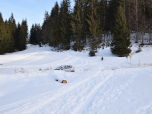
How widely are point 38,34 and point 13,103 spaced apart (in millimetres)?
68337

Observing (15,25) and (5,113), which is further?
(15,25)

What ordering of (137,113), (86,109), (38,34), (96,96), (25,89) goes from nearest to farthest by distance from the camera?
(137,113) → (86,109) → (96,96) → (25,89) → (38,34)

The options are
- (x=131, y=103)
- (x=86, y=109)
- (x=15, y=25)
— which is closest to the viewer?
(x=86, y=109)

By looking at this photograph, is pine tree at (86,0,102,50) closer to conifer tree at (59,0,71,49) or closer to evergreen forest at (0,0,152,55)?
evergreen forest at (0,0,152,55)

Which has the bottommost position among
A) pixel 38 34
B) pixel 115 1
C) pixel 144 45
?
pixel 144 45

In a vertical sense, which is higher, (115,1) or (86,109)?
(115,1)

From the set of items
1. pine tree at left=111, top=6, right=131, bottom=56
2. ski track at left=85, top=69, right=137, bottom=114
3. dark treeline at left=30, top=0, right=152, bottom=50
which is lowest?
ski track at left=85, top=69, right=137, bottom=114

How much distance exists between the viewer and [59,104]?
5.93 m

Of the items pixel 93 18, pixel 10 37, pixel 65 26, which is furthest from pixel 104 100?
pixel 10 37

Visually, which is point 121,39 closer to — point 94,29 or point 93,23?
point 94,29

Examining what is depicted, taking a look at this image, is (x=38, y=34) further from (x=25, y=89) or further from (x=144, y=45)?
(x=25, y=89)

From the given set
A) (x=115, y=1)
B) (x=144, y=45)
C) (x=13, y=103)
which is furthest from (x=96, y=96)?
(x=115, y=1)

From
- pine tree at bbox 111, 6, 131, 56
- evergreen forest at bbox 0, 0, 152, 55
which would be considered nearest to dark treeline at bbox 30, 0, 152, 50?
evergreen forest at bbox 0, 0, 152, 55

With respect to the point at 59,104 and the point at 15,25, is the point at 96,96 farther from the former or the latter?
the point at 15,25
